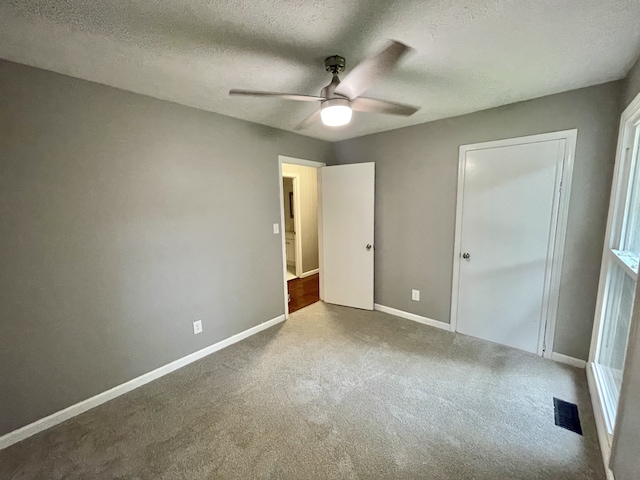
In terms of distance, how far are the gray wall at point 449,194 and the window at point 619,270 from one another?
16 cm

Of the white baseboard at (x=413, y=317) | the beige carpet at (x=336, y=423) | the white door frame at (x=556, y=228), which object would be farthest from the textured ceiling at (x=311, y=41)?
the white baseboard at (x=413, y=317)

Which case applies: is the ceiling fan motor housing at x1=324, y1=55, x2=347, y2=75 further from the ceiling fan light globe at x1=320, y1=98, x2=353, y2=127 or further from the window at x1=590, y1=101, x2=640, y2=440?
the window at x1=590, y1=101, x2=640, y2=440

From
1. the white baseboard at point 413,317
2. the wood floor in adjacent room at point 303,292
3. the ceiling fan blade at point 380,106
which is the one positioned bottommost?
the wood floor in adjacent room at point 303,292

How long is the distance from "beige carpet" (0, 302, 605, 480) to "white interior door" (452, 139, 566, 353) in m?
0.27

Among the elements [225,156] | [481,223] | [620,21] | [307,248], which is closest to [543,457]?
[481,223]

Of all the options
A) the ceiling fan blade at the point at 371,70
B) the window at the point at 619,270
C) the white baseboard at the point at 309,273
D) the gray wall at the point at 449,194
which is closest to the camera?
the ceiling fan blade at the point at 371,70

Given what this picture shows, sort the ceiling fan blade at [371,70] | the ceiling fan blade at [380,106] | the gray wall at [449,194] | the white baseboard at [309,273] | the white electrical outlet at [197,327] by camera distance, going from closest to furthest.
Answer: the ceiling fan blade at [371,70], the ceiling fan blade at [380,106], the gray wall at [449,194], the white electrical outlet at [197,327], the white baseboard at [309,273]

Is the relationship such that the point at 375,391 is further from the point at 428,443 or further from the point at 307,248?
the point at 307,248

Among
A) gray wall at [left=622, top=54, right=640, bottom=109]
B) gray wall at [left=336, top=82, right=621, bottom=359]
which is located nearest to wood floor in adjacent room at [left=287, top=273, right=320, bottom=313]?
gray wall at [left=336, top=82, right=621, bottom=359]

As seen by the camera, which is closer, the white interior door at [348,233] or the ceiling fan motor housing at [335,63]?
the ceiling fan motor housing at [335,63]

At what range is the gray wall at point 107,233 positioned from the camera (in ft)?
5.38

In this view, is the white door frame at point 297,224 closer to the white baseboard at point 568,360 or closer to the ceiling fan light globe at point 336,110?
the ceiling fan light globe at point 336,110

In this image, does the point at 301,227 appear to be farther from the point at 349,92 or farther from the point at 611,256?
the point at 611,256

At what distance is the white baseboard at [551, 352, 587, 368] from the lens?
7.47ft
